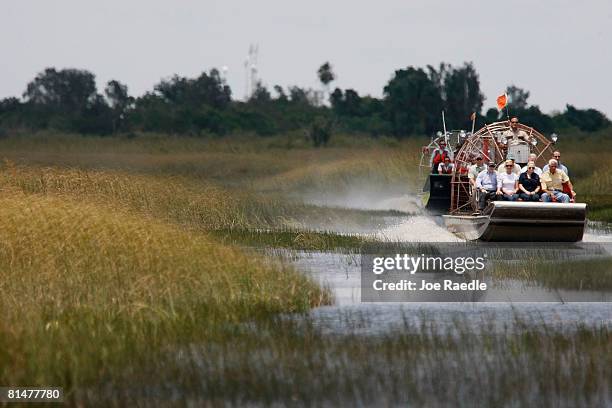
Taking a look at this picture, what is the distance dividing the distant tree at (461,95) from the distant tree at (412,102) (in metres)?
0.87

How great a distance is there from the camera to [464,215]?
84.0 feet

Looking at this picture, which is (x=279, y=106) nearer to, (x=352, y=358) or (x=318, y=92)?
(x=318, y=92)

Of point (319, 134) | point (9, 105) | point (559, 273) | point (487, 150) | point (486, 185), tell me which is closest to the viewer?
point (559, 273)

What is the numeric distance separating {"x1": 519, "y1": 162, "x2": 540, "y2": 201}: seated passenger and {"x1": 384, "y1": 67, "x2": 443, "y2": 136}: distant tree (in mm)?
57988

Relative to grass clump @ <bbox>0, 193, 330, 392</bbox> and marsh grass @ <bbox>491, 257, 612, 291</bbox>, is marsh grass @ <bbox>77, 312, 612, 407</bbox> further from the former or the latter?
marsh grass @ <bbox>491, 257, 612, 291</bbox>

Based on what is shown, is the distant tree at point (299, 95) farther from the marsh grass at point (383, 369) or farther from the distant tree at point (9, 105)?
the marsh grass at point (383, 369)

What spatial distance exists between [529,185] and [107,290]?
11.1 m

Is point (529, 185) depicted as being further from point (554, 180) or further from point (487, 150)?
point (487, 150)

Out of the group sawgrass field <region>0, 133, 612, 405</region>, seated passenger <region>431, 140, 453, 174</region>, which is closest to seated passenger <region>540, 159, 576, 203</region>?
sawgrass field <region>0, 133, 612, 405</region>

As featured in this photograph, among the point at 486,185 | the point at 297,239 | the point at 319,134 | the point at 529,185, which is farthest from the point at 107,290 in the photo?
the point at 319,134

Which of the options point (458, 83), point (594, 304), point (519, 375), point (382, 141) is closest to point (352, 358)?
point (519, 375)

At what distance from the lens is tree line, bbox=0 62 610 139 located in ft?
253

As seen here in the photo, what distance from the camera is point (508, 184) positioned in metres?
23.2

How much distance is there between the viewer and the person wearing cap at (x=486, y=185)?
23781mm
